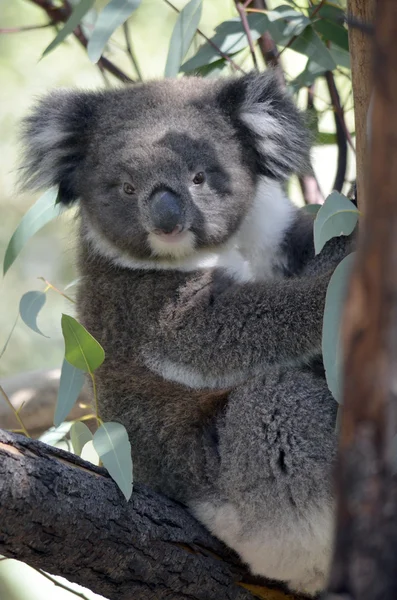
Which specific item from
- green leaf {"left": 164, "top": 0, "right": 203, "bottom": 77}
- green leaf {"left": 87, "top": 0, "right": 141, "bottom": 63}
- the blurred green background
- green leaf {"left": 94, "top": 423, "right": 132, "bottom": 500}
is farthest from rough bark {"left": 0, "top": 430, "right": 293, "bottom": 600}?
the blurred green background

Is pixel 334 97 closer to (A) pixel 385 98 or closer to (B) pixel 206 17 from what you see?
(B) pixel 206 17

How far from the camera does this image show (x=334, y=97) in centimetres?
330

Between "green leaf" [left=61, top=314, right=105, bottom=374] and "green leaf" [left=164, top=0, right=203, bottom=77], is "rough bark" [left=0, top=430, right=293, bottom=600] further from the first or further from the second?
"green leaf" [left=164, top=0, right=203, bottom=77]

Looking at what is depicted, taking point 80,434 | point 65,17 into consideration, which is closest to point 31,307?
point 80,434

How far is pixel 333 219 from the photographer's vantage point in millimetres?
1846

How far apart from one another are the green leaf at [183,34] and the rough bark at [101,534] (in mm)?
1383

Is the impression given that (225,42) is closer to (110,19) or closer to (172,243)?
(110,19)

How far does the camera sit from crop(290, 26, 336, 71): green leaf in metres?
2.85

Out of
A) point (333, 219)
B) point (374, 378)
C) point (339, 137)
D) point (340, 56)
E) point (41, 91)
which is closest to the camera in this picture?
point (374, 378)

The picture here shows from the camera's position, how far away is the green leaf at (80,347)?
6.98 feet

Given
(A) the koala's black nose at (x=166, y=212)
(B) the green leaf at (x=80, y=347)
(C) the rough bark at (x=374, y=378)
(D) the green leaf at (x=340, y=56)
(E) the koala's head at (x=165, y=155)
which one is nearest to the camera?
(C) the rough bark at (x=374, y=378)

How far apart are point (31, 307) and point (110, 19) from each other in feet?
3.07

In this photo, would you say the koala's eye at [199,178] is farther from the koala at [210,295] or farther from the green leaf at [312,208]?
the green leaf at [312,208]

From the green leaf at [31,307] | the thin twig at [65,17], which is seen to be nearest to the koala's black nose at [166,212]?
the green leaf at [31,307]
